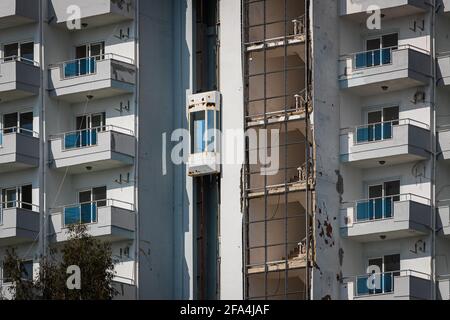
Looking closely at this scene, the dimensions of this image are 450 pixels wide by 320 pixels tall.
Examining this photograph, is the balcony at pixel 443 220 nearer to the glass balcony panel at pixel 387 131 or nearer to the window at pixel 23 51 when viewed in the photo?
the glass balcony panel at pixel 387 131

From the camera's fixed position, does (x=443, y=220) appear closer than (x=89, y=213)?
Yes

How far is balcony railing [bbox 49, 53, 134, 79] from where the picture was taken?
9488 centimetres

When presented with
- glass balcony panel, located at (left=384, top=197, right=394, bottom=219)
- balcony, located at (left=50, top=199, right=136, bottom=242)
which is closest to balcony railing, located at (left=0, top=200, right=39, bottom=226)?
balcony, located at (left=50, top=199, right=136, bottom=242)

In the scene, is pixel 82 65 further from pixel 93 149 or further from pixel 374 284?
pixel 374 284

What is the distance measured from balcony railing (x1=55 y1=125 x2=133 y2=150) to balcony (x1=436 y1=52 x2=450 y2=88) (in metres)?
12.9

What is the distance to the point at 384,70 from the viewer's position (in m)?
90.4

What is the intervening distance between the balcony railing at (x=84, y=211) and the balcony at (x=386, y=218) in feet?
30.2

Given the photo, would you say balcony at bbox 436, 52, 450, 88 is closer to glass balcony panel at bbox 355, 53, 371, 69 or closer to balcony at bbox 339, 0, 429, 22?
balcony at bbox 339, 0, 429, 22

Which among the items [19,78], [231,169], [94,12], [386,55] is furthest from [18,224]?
[386,55]

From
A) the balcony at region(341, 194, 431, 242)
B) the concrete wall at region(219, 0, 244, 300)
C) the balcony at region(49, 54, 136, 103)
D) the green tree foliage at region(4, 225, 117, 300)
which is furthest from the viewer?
the balcony at region(49, 54, 136, 103)

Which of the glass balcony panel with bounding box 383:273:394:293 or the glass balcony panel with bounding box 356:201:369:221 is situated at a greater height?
the glass balcony panel with bounding box 356:201:369:221

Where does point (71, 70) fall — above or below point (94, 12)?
below

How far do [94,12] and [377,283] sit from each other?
16.6 metres

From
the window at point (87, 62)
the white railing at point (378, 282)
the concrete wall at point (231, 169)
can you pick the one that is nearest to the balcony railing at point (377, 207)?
the white railing at point (378, 282)
